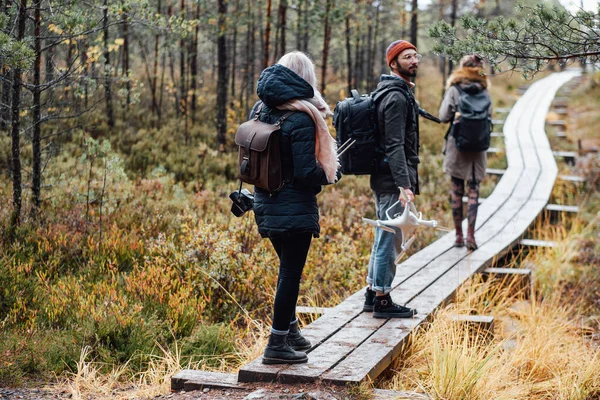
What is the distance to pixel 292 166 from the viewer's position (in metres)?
4.60

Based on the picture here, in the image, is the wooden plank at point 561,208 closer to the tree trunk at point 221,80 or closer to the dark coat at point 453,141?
the dark coat at point 453,141

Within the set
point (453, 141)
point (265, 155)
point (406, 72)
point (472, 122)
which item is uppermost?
point (406, 72)

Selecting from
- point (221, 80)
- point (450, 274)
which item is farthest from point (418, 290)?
point (221, 80)

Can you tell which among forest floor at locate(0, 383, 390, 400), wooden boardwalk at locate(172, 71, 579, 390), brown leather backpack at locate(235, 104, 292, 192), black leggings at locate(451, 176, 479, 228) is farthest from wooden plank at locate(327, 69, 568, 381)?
A: brown leather backpack at locate(235, 104, 292, 192)

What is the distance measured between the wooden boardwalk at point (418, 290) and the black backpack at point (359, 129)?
139cm

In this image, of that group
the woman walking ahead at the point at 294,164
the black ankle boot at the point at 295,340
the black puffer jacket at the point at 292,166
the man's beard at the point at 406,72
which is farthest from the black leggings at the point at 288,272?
the man's beard at the point at 406,72

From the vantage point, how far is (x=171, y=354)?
5.72 metres

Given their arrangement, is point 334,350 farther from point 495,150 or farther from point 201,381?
point 495,150

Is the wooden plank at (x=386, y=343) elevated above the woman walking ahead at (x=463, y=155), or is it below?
below

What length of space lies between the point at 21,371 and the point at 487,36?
14.8 ft

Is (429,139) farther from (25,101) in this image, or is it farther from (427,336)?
(427,336)

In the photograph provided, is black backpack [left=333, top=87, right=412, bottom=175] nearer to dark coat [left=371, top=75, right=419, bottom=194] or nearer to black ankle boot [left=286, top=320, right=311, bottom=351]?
dark coat [left=371, top=75, right=419, bottom=194]

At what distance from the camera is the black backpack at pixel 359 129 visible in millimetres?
5598

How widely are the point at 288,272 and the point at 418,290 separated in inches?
107
